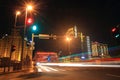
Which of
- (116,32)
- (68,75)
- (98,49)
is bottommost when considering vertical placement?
(68,75)

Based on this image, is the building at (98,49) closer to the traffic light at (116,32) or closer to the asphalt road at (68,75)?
the asphalt road at (68,75)

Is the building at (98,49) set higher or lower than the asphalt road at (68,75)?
Answer: higher

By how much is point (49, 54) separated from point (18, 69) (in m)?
90.6

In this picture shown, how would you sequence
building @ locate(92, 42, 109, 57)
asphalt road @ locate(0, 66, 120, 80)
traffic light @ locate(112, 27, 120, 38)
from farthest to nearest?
building @ locate(92, 42, 109, 57), asphalt road @ locate(0, 66, 120, 80), traffic light @ locate(112, 27, 120, 38)

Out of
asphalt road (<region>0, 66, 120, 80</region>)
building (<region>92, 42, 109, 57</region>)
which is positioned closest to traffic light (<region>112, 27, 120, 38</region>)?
asphalt road (<region>0, 66, 120, 80</region>)

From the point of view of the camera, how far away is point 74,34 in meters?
35.8

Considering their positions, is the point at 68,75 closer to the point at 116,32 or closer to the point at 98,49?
the point at 116,32

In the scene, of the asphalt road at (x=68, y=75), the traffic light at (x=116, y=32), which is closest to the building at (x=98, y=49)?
the asphalt road at (x=68, y=75)

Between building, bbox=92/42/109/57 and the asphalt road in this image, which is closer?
the asphalt road

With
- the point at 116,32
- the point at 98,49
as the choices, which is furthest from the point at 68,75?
the point at 98,49

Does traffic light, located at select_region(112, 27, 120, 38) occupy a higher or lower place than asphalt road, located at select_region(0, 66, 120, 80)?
higher

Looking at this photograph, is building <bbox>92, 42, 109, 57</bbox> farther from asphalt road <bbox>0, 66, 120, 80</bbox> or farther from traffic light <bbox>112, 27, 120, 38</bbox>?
traffic light <bbox>112, 27, 120, 38</bbox>

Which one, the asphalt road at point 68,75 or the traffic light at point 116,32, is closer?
the traffic light at point 116,32

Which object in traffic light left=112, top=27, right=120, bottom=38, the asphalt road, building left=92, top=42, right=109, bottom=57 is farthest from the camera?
building left=92, top=42, right=109, bottom=57
